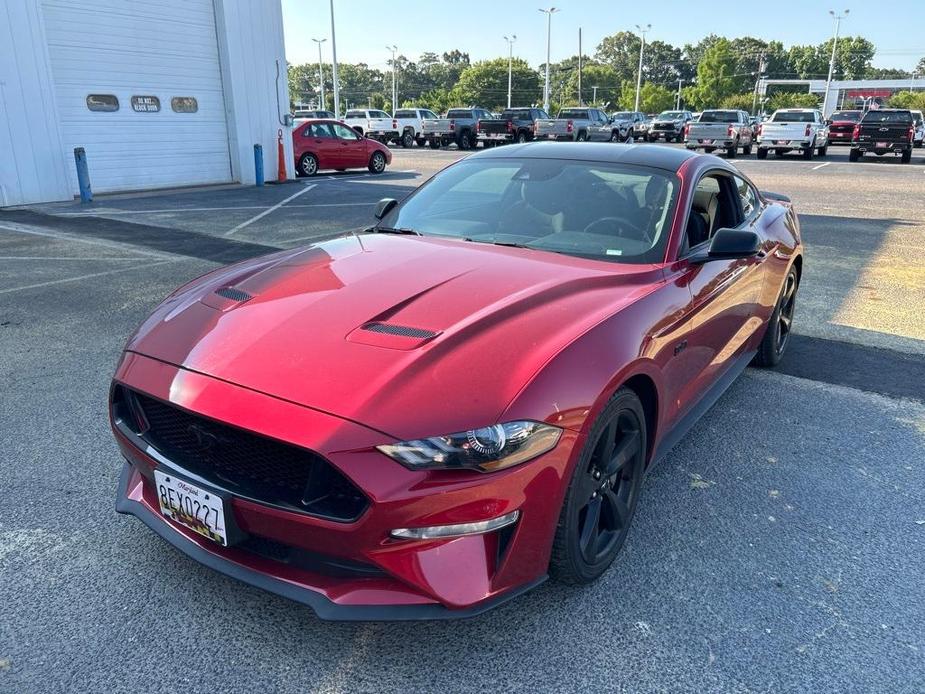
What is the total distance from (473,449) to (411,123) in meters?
33.7

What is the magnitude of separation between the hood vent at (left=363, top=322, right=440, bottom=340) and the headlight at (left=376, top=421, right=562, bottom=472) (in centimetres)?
48

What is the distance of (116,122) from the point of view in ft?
47.5

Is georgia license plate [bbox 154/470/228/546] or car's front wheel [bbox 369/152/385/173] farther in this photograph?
car's front wheel [bbox 369/152/385/173]

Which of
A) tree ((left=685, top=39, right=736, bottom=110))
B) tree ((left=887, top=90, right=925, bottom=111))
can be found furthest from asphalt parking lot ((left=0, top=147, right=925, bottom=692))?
tree ((left=685, top=39, right=736, bottom=110))

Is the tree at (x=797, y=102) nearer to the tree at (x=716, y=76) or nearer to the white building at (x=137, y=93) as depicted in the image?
the tree at (x=716, y=76)

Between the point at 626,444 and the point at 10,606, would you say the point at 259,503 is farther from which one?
the point at 626,444

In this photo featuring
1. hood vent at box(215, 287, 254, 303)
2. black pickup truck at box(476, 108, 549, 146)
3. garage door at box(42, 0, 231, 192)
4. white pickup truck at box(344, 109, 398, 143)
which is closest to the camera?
hood vent at box(215, 287, 254, 303)

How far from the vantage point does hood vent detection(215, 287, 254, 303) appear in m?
2.85

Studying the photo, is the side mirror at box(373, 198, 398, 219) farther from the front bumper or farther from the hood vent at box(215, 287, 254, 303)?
the front bumper

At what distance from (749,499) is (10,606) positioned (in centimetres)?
300

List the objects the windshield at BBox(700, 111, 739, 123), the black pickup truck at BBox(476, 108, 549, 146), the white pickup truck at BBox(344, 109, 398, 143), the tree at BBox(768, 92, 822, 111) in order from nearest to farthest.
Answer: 1. the windshield at BBox(700, 111, 739, 123)
2. the black pickup truck at BBox(476, 108, 549, 146)
3. the white pickup truck at BBox(344, 109, 398, 143)
4. the tree at BBox(768, 92, 822, 111)

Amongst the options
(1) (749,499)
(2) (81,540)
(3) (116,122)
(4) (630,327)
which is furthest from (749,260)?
(3) (116,122)

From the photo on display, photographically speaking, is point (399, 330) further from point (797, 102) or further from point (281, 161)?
point (797, 102)

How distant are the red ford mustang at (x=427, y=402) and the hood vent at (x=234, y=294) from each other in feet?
0.04
